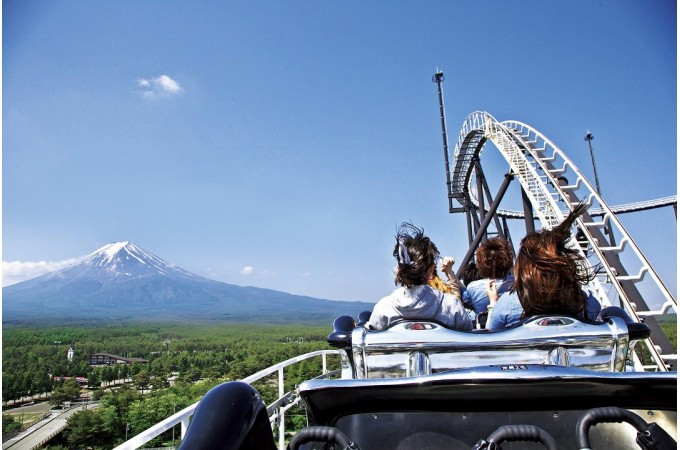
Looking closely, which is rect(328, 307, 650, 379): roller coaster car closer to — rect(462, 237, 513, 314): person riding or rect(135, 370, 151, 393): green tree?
rect(462, 237, 513, 314): person riding

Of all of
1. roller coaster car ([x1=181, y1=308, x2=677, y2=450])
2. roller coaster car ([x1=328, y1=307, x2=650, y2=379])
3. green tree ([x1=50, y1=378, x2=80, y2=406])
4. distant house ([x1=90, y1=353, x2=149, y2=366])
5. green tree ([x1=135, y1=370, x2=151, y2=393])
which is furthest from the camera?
distant house ([x1=90, y1=353, x2=149, y2=366])

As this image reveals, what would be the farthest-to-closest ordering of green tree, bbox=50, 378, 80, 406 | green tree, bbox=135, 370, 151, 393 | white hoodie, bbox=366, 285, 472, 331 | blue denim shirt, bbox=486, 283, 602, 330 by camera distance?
green tree, bbox=135, 370, 151, 393 → green tree, bbox=50, 378, 80, 406 → white hoodie, bbox=366, 285, 472, 331 → blue denim shirt, bbox=486, 283, 602, 330

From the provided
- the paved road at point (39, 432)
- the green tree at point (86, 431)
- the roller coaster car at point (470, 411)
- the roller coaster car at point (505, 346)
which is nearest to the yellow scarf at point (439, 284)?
the roller coaster car at point (505, 346)

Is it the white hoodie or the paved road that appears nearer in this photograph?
the white hoodie

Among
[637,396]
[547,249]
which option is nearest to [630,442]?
[637,396]

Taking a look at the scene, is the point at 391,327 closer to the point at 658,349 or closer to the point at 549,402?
the point at 549,402

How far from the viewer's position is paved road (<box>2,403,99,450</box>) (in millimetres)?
22250

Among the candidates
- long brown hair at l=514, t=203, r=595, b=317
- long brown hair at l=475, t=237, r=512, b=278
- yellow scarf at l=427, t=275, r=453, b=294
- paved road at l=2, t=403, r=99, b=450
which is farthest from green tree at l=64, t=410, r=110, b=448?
long brown hair at l=514, t=203, r=595, b=317

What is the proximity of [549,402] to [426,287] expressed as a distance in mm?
1455

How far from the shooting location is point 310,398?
1213mm

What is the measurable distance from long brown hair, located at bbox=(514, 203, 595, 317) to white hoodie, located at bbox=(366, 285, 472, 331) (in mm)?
521

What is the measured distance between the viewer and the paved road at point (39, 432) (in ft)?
73.0

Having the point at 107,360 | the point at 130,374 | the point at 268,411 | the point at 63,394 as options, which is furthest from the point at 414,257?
the point at 107,360

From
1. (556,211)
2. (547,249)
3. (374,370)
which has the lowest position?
(374,370)
